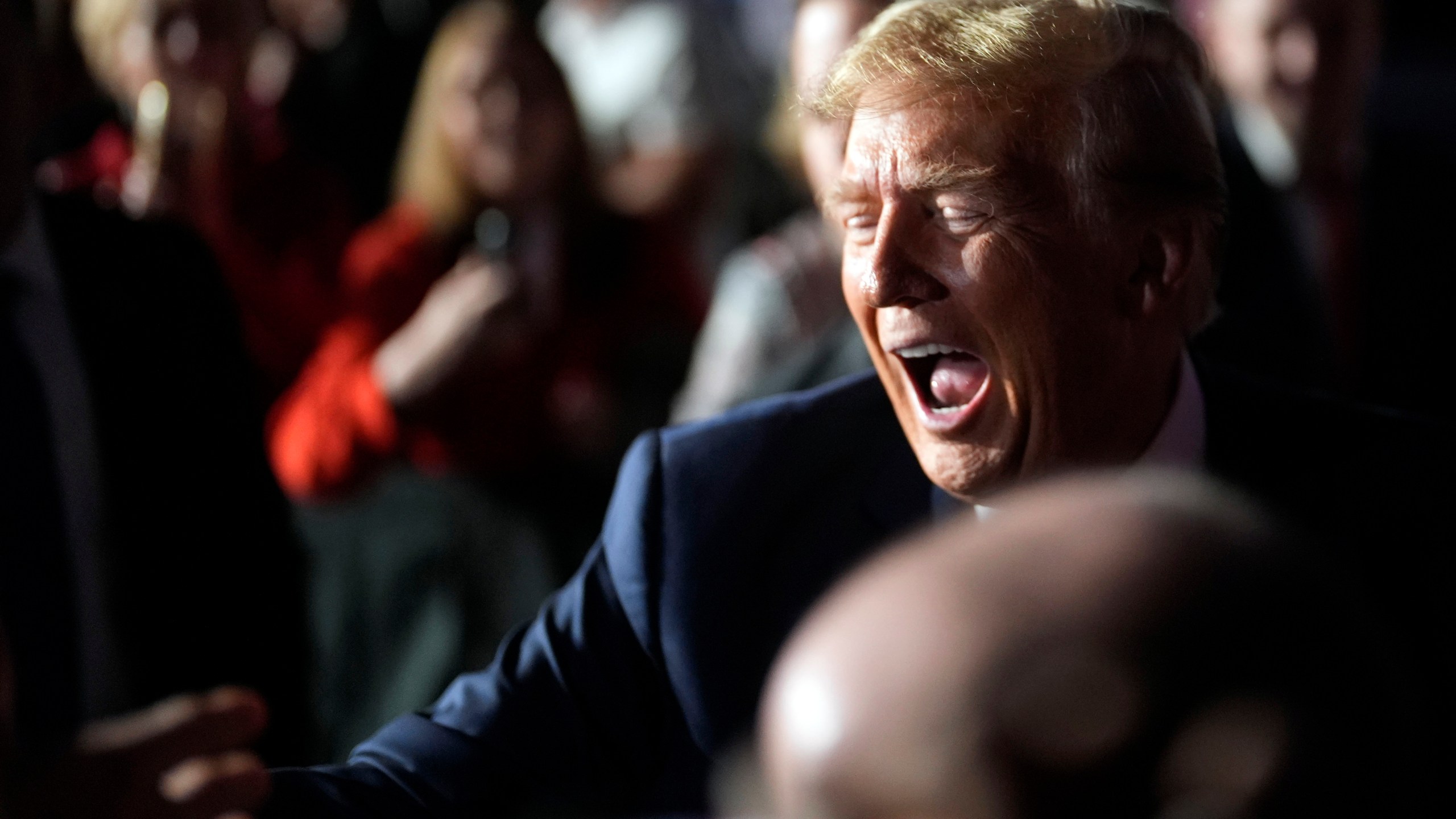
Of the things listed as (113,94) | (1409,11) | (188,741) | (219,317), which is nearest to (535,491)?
(219,317)

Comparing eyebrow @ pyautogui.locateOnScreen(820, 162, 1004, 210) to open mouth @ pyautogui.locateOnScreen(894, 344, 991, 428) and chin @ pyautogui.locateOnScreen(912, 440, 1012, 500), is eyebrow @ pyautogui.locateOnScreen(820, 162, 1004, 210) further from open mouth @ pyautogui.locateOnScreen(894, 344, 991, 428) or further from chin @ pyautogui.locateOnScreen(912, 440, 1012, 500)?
chin @ pyautogui.locateOnScreen(912, 440, 1012, 500)

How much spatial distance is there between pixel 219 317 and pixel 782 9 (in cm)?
336

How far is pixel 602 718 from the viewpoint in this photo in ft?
5.45

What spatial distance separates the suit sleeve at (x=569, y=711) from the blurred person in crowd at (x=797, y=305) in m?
0.70

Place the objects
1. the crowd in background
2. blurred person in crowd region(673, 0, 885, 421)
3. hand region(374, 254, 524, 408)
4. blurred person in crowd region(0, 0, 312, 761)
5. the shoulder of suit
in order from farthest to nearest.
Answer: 1. hand region(374, 254, 524, 408)
2. blurred person in crowd region(673, 0, 885, 421)
3. the crowd in background
4. blurred person in crowd region(0, 0, 312, 761)
5. the shoulder of suit

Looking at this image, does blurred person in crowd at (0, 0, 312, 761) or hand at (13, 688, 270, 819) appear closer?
hand at (13, 688, 270, 819)

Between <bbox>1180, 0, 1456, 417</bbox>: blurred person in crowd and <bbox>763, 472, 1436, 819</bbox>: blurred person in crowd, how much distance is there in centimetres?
190

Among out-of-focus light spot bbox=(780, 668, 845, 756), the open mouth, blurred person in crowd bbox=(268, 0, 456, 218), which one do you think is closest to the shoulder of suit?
the open mouth

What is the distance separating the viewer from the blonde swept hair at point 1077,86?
1.41 metres

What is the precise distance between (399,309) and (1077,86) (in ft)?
6.59

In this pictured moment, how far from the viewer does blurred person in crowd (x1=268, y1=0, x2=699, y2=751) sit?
300 centimetres

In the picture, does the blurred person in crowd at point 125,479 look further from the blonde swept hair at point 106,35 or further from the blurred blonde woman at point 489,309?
the blonde swept hair at point 106,35

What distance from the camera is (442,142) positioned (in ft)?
10.5

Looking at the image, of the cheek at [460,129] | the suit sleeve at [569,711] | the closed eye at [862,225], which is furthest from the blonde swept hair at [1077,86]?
the cheek at [460,129]
